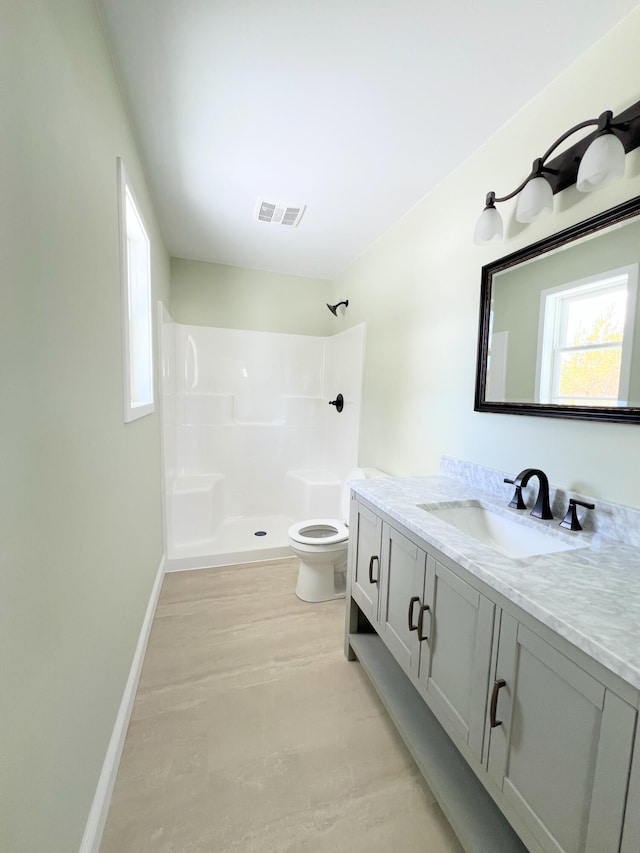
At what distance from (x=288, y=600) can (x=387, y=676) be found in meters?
0.88

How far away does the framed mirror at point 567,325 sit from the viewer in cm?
103

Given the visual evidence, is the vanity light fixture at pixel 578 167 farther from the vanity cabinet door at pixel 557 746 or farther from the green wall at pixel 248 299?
the green wall at pixel 248 299

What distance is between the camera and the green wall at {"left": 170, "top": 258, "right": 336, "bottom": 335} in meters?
3.06

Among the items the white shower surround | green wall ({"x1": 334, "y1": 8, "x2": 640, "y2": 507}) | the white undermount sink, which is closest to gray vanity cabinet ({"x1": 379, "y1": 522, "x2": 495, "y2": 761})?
the white undermount sink

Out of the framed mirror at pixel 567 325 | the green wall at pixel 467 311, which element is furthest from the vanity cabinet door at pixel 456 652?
the framed mirror at pixel 567 325

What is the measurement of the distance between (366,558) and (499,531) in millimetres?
565

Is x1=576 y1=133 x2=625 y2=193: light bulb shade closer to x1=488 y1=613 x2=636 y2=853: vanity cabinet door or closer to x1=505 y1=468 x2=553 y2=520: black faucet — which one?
x1=505 y1=468 x2=553 y2=520: black faucet

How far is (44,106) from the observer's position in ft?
2.38

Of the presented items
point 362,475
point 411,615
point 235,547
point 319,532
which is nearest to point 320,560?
point 319,532

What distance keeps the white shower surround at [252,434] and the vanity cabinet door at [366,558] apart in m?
1.22

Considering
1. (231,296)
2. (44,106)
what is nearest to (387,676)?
(44,106)

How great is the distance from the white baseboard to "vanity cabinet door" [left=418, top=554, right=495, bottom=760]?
1.01m

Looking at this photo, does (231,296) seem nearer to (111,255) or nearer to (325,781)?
(111,255)

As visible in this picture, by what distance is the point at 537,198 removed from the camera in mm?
1179
